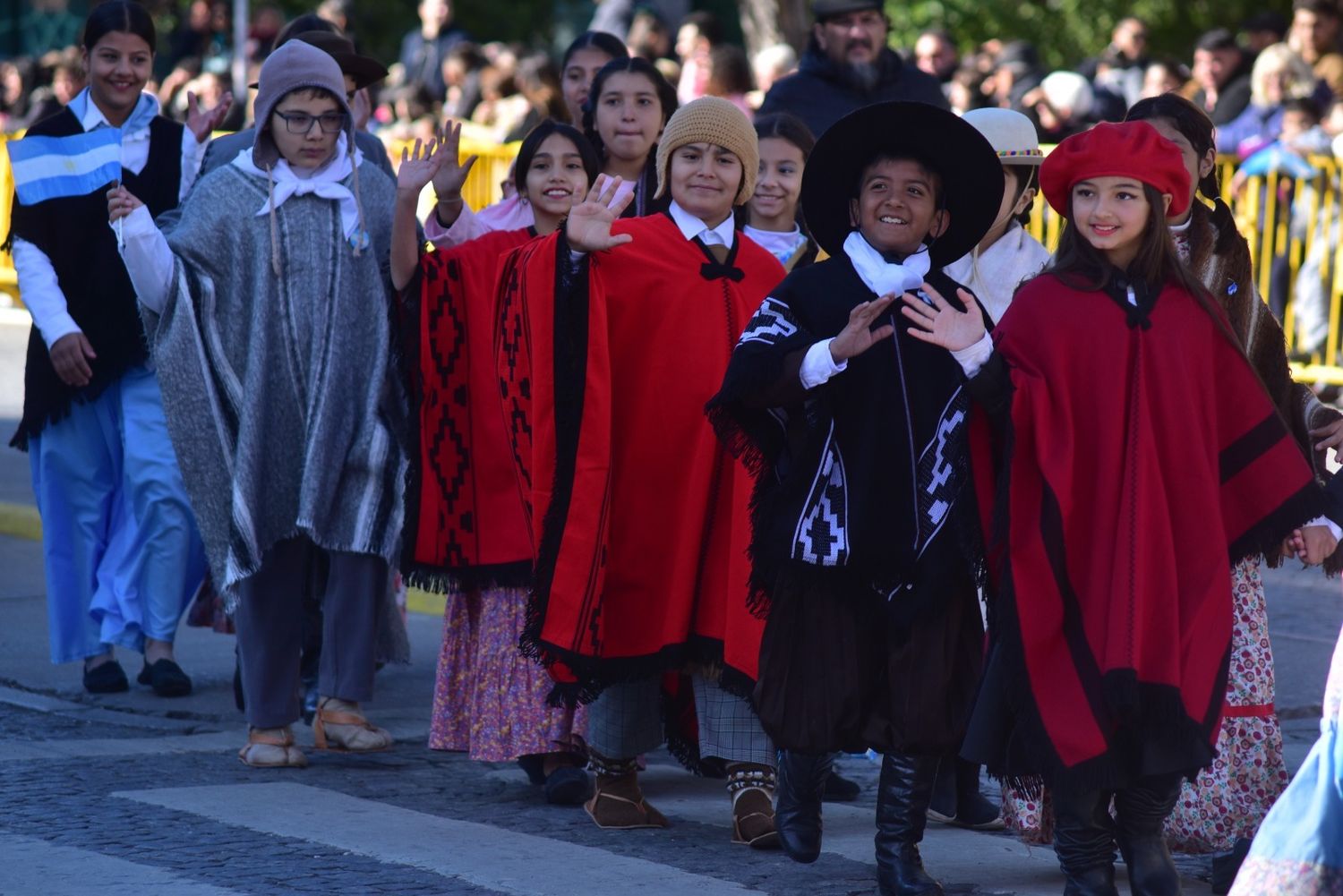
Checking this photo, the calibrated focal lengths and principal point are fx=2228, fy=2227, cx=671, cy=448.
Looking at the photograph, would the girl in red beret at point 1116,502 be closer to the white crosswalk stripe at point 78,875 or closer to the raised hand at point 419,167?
the white crosswalk stripe at point 78,875

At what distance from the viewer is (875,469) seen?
5.10m

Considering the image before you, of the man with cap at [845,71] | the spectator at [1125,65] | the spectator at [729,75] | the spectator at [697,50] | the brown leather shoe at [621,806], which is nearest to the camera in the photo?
the brown leather shoe at [621,806]

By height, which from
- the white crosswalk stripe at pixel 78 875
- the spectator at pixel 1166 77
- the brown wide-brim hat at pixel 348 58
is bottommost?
the white crosswalk stripe at pixel 78 875

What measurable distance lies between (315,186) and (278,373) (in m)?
0.57

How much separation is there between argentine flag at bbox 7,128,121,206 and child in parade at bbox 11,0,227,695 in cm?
3

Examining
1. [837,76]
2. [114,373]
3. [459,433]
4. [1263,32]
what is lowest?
[459,433]

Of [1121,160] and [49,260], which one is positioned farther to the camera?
[49,260]

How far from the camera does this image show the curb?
35.1 ft

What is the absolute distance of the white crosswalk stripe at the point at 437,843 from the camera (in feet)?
17.2

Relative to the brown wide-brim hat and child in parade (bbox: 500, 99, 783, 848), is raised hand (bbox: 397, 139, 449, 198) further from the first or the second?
the brown wide-brim hat

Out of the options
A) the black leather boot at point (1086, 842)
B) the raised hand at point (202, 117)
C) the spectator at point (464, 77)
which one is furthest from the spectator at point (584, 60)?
the spectator at point (464, 77)

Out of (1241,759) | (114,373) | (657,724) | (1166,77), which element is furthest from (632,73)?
(1166,77)

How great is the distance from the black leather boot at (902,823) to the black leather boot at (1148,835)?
1.52 feet

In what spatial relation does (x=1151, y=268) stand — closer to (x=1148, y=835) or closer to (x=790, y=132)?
(x=1148, y=835)
